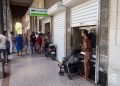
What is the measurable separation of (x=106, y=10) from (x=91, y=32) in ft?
5.26

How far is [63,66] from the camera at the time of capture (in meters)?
A: 7.16

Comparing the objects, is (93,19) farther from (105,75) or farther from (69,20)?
(69,20)

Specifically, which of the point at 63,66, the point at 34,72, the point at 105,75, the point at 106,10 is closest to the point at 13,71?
the point at 34,72

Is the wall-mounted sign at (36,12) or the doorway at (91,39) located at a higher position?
the wall-mounted sign at (36,12)

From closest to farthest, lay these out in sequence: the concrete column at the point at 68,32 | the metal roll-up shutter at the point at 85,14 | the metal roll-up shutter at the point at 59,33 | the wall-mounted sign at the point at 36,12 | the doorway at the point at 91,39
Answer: the metal roll-up shutter at the point at 85,14
the doorway at the point at 91,39
the concrete column at the point at 68,32
the metal roll-up shutter at the point at 59,33
the wall-mounted sign at the point at 36,12

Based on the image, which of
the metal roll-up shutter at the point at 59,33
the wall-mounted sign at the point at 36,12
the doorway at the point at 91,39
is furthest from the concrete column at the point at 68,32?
the wall-mounted sign at the point at 36,12

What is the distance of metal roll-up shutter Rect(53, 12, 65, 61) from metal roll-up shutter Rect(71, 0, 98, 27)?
1395 mm

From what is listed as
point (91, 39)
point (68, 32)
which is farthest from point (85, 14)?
point (68, 32)

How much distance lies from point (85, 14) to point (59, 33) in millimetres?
3658

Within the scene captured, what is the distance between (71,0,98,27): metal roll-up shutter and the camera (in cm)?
610

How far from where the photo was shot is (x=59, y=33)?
10367 millimetres

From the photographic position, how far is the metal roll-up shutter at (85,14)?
20.0 ft

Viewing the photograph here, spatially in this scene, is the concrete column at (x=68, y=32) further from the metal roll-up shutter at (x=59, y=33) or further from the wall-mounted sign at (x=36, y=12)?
the wall-mounted sign at (x=36, y=12)

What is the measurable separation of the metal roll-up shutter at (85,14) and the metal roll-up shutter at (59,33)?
4.58 ft
